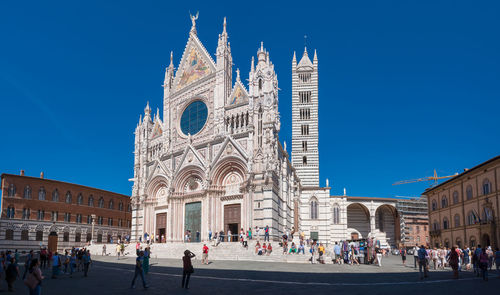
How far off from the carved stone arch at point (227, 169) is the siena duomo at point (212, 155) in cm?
9

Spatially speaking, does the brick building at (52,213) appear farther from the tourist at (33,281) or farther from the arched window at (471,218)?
the arched window at (471,218)

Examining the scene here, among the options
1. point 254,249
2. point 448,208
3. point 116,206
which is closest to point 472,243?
point 448,208

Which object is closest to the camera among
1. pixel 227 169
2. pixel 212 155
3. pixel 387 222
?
pixel 227 169

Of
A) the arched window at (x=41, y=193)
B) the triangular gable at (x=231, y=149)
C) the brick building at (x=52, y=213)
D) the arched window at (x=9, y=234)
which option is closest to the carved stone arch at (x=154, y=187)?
the brick building at (x=52, y=213)

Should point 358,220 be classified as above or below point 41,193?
below

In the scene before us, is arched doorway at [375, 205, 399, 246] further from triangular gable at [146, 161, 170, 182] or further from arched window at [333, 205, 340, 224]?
triangular gable at [146, 161, 170, 182]

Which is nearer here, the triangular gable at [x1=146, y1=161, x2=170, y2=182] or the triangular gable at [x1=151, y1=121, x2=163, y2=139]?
the triangular gable at [x1=146, y1=161, x2=170, y2=182]

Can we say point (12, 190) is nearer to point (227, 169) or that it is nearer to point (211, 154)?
point (211, 154)

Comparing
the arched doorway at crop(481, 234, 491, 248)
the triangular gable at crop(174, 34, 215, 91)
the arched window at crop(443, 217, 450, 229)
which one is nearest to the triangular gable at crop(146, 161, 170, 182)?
the triangular gable at crop(174, 34, 215, 91)

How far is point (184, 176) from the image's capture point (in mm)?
41656

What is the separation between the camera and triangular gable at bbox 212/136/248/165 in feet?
122

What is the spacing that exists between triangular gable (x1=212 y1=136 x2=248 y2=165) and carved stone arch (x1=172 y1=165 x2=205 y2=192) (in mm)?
2728

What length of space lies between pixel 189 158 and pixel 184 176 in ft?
6.25

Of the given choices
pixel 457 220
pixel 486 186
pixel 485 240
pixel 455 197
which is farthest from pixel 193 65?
pixel 485 240
